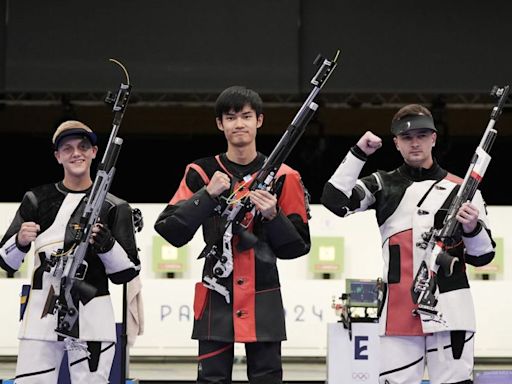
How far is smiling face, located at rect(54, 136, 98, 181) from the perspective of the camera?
5234 mm

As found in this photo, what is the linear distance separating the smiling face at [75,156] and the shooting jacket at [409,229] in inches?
43.7

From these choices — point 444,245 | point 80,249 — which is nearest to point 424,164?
point 444,245

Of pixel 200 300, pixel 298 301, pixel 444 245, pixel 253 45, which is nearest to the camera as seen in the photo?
pixel 200 300

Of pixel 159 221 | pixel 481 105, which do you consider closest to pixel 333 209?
pixel 159 221

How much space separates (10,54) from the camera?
10609 millimetres

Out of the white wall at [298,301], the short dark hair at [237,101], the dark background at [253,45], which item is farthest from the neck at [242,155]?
the dark background at [253,45]

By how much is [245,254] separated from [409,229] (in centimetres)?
86

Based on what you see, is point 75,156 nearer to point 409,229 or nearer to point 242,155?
point 242,155

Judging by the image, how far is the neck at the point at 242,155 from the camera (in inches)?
193

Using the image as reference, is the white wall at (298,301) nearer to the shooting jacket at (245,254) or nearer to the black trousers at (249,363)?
the shooting jacket at (245,254)

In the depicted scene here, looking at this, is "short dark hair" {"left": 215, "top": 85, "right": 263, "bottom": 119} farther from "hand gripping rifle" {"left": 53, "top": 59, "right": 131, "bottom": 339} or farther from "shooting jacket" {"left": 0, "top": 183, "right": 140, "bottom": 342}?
"shooting jacket" {"left": 0, "top": 183, "right": 140, "bottom": 342}

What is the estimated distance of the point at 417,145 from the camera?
17.3 ft

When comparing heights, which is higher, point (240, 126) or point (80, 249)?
point (240, 126)

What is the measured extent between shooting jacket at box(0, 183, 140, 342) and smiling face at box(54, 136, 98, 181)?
0.09 metres
